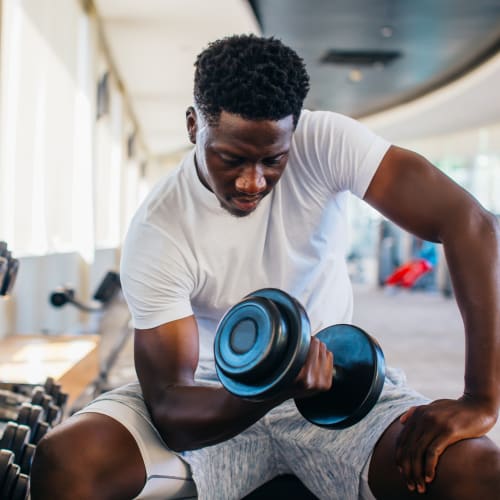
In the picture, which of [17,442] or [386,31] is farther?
[386,31]

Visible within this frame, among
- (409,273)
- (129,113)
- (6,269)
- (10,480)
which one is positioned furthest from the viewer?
(129,113)

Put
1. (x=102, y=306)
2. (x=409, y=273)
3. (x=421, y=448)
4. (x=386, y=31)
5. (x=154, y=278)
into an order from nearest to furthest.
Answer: (x=421, y=448) < (x=154, y=278) < (x=102, y=306) < (x=386, y=31) < (x=409, y=273)

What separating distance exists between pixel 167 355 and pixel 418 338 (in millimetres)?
4257

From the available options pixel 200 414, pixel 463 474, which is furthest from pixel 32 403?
pixel 463 474

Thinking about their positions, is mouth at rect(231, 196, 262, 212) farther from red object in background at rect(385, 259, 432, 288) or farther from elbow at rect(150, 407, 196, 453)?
red object in background at rect(385, 259, 432, 288)

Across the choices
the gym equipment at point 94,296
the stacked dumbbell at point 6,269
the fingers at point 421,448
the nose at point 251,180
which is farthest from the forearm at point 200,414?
the gym equipment at point 94,296

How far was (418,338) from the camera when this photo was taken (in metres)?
5.18

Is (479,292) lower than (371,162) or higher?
lower

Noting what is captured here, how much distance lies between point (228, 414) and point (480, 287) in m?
0.47

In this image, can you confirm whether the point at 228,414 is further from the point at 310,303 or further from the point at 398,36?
the point at 398,36

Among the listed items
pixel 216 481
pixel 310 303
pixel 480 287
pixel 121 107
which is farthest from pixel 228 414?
pixel 121 107

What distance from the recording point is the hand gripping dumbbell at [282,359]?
2.91 feet

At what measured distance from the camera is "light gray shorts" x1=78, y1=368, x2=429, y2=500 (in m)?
1.16

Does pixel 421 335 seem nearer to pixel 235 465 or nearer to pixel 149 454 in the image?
pixel 235 465
